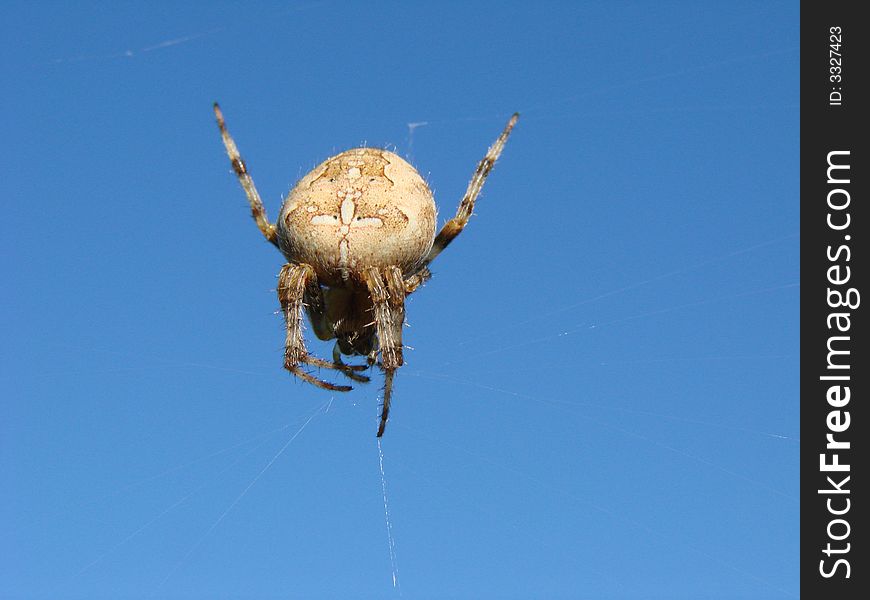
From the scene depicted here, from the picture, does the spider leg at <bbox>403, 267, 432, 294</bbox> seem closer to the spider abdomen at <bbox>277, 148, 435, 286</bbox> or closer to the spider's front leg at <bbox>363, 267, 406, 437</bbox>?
the spider abdomen at <bbox>277, 148, 435, 286</bbox>

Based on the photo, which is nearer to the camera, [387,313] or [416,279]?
[387,313]

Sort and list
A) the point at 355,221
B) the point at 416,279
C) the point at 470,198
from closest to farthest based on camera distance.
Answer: the point at 355,221, the point at 416,279, the point at 470,198

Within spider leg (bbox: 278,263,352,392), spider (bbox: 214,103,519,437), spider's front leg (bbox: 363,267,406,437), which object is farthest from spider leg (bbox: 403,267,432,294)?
spider leg (bbox: 278,263,352,392)

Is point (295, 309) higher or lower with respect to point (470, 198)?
lower

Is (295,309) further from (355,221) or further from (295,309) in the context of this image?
(355,221)

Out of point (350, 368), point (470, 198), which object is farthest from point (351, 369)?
point (470, 198)
